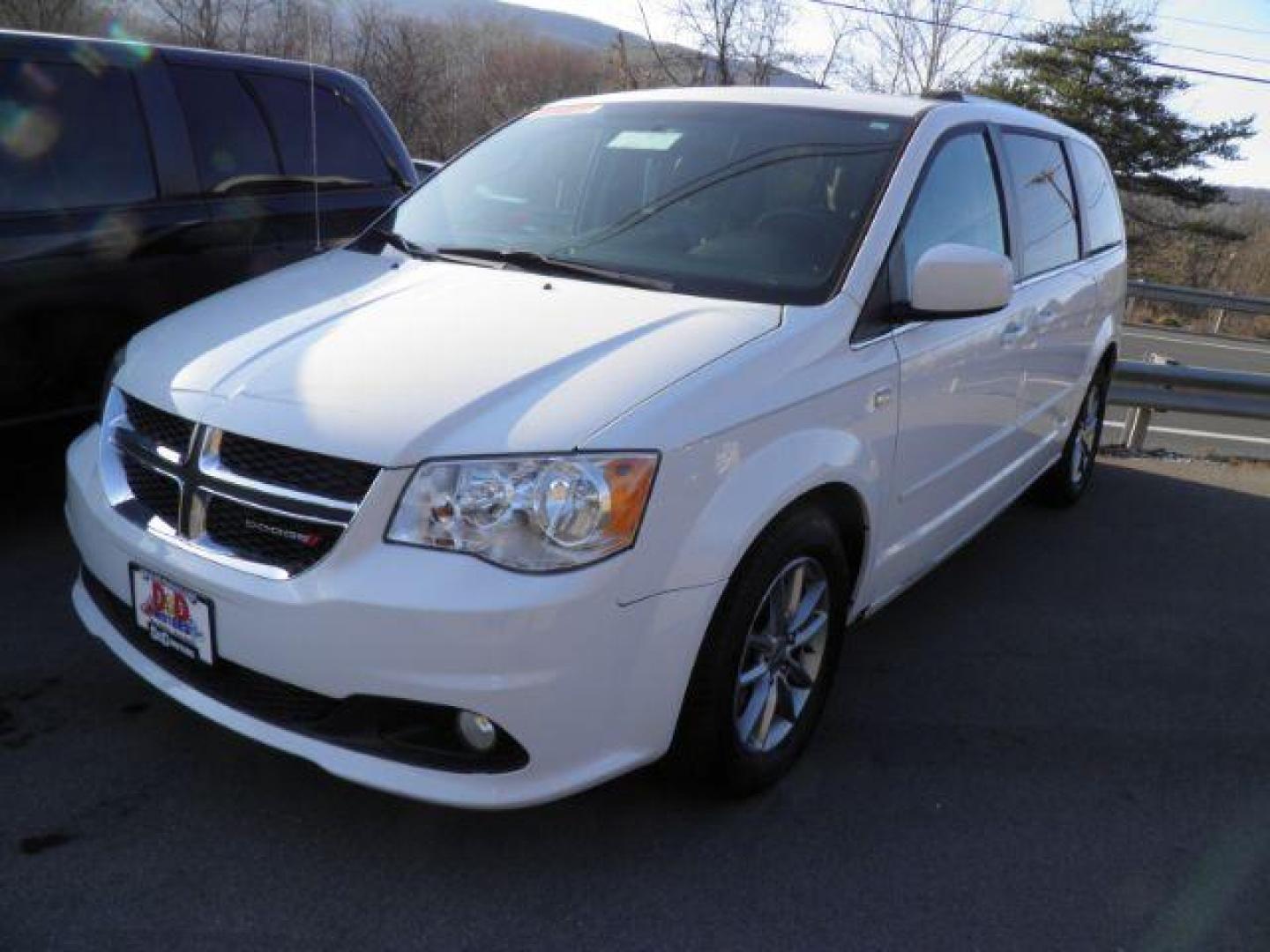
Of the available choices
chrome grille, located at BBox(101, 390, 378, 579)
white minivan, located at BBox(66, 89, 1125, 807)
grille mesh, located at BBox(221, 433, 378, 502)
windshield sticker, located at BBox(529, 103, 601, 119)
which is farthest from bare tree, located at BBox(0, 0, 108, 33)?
grille mesh, located at BBox(221, 433, 378, 502)

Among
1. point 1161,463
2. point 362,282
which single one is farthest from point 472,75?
point 362,282

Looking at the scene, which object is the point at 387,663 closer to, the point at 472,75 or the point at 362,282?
the point at 362,282

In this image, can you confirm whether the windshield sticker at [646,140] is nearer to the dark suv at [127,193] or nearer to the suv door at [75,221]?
the dark suv at [127,193]

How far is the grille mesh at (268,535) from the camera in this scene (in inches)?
90.0

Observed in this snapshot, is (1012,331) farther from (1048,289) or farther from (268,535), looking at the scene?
(268,535)

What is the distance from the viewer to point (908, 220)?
3.21 metres

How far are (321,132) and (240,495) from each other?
11.1ft

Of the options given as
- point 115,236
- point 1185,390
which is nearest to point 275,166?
point 115,236

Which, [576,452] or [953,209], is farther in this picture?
[953,209]

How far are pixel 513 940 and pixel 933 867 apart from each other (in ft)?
3.51

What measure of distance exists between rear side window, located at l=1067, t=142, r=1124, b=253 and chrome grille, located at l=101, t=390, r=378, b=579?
160 inches

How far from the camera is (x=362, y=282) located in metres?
3.23

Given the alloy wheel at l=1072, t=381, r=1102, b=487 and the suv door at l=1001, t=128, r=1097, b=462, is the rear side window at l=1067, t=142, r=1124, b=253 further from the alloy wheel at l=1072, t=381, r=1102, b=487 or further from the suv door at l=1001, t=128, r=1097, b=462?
the alloy wheel at l=1072, t=381, r=1102, b=487

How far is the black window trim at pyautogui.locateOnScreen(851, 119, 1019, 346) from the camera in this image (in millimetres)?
2986
